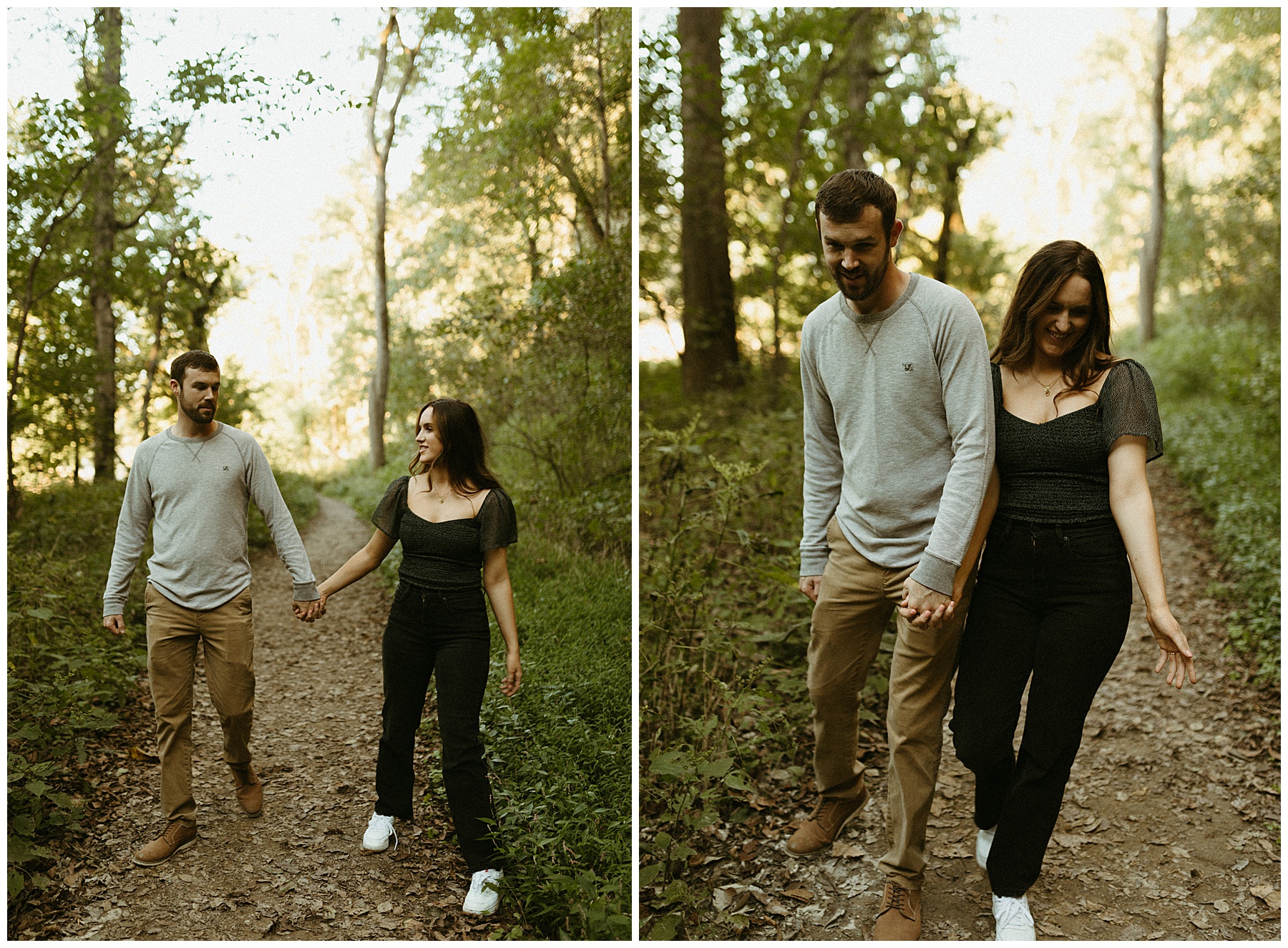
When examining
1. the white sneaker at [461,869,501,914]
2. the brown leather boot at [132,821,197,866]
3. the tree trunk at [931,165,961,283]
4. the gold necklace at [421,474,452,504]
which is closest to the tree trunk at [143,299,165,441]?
the gold necklace at [421,474,452,504]

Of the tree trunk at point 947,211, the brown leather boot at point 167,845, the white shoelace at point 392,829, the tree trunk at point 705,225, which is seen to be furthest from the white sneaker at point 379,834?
the tree trunk at point 947,211

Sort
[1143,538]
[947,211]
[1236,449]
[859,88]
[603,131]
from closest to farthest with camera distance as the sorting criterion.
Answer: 1. [1143,538]
2. [603,131]
3. [1236,449]
4. [859,88]
5. [947,211]

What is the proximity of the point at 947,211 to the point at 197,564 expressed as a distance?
1037 centimetres

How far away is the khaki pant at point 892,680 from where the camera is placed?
2564 millimetres

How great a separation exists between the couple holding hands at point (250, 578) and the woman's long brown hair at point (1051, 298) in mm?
1752

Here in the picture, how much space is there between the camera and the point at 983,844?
2939 mm

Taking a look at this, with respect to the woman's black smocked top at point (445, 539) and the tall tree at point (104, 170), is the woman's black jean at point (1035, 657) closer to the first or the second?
the woman's black smocked top at point (445, 539)

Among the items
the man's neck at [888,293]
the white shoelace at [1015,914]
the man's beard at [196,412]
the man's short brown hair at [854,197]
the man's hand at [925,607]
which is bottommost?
the white shoelace at [1015,914]

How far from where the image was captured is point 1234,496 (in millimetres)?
6746

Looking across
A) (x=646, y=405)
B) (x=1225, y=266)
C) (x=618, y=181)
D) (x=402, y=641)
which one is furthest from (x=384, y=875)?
(x=1225, y=266)

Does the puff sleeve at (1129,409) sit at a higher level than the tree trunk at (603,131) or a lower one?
lower

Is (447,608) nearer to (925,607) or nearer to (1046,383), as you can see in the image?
(925,607)

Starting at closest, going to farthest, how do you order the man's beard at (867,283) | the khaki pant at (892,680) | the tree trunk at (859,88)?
the man's beard at (867,283), the khaki pant at (892,680), the tree trunk at (859,88)

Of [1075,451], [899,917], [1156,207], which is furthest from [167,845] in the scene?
[1156,207]
